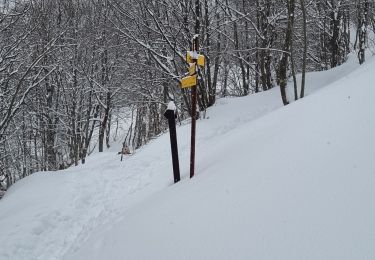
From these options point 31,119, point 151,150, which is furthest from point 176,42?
point 31,119

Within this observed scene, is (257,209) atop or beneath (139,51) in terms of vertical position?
beneath

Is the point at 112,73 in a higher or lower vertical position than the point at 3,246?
higher

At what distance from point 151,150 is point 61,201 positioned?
A: 4.04 meters

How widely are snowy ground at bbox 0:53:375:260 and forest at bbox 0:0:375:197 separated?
6.75 meters

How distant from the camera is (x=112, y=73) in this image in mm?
19312

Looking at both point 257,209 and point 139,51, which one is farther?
point 139,51

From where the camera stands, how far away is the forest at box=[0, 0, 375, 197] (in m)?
13.4

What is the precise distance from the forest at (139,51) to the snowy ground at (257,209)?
675 cm

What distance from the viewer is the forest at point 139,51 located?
1342 centimetres

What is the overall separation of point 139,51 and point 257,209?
45.2 ft

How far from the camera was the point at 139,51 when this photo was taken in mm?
15969

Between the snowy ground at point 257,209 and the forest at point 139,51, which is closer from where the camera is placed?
the snowy ground at point 257,209

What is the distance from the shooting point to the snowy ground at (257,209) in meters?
2.54

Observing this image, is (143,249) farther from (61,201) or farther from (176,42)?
(176,42)
